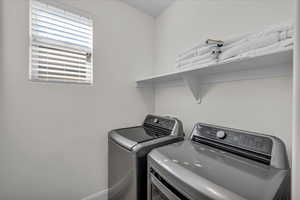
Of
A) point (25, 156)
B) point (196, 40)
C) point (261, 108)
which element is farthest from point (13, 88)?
point (261, 108)

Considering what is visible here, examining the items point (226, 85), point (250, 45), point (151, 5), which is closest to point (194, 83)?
point (226, 85)

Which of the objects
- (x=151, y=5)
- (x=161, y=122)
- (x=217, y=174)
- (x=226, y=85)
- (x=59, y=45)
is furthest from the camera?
(x=151, y=5)

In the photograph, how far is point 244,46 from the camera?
893 mm

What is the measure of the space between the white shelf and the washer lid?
2.00 feet

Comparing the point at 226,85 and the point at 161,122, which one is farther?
the point at 161,122

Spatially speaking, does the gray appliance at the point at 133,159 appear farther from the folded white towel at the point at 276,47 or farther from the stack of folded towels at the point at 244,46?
the folded white towel at the point at 276,47

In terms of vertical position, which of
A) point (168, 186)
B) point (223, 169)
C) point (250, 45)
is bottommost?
point (168, 186)

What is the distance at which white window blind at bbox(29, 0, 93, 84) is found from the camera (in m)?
1.22

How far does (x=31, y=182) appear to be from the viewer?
120cm

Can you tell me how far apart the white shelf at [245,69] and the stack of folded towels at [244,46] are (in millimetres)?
38

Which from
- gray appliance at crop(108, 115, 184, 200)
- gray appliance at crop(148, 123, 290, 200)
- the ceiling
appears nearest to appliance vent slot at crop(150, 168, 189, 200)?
gray appliance at crop(148, 123, 290, 200)

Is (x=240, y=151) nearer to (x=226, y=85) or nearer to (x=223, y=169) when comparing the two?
(x=223, y=169)

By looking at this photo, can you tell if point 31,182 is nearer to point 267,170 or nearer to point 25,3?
point 25,3

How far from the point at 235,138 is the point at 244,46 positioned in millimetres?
636
